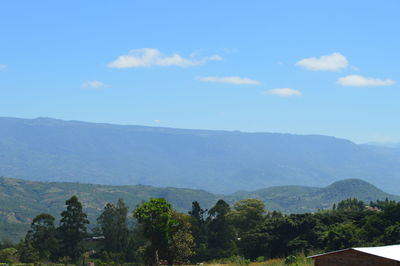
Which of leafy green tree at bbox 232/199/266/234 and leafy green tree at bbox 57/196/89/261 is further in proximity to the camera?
leafy green tree at bbox 232/199/266/234

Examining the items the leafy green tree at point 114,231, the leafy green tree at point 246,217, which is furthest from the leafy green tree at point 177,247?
the leafy green tree at point 246,217

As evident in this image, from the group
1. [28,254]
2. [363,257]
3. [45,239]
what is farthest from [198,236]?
[363,257]

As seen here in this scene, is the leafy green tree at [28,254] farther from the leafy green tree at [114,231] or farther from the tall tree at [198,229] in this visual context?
the tall tree at [198,229]

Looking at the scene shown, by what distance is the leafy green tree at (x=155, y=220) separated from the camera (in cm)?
4894

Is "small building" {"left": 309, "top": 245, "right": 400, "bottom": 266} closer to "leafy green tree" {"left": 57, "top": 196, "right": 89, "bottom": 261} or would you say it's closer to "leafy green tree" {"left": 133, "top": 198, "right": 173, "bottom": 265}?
"leafy green tree" {"left": 133, "top": 198, "right": 173, "bottom": 265}

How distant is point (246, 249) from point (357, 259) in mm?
43287

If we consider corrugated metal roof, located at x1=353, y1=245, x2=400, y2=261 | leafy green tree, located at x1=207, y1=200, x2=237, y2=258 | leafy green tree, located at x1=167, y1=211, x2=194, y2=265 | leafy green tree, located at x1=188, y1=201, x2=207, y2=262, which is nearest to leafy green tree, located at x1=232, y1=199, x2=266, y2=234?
leafy green tree, located at x1=207, y1=200, x2=237, y2=258

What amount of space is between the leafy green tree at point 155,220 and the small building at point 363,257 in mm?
22582

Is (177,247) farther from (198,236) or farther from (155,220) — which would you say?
(198,236)

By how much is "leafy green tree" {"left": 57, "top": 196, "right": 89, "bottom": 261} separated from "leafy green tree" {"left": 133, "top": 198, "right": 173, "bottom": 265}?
116 ft

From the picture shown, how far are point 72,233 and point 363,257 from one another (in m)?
64.2

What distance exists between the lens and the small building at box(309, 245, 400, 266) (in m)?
25.8

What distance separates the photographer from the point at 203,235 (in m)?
97.6

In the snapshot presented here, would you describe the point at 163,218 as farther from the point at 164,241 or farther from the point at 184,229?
the point at 184,229
